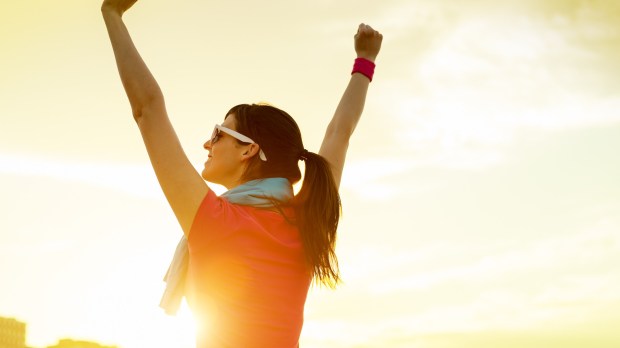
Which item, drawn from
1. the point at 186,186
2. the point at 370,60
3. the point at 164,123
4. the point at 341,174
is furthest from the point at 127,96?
the point at 370,60

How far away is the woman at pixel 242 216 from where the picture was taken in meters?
3.46

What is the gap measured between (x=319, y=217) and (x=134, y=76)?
1.11 meters

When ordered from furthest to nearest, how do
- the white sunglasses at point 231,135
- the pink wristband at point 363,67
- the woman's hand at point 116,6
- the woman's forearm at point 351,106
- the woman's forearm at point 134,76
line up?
the pink wristband at point 363,67 < the woman's forearm at point 351,106 < the white sunglasses at point 231,135 < the woman's hand at point 116,6 < the woman's forearm at point 134,76

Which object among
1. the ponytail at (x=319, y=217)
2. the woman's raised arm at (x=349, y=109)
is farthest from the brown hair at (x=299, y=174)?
the woman's raised arm at (x=349, y=109)

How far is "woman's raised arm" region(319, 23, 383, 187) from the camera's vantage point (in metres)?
4.90

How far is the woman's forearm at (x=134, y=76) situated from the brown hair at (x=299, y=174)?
666 mm

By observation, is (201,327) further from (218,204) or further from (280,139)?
(280,139)

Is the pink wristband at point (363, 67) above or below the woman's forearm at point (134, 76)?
above

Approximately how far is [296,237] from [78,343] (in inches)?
7259

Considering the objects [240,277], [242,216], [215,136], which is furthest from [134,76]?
[240,277]

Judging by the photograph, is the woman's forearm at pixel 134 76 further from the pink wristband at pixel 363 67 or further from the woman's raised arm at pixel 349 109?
the pink wristband at pixel 363 67

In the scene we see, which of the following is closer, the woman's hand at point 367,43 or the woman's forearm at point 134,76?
the woman's forearm at point 134,76

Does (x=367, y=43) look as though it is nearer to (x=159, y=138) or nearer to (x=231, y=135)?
(x=231, y=135)

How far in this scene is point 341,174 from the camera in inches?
188
